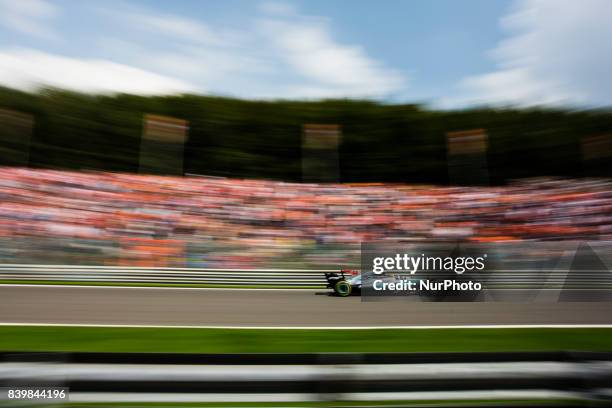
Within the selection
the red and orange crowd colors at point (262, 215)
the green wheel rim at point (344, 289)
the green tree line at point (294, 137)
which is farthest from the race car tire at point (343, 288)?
the green tree line at point (294, 137)

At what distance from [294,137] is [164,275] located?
1729 centimetres

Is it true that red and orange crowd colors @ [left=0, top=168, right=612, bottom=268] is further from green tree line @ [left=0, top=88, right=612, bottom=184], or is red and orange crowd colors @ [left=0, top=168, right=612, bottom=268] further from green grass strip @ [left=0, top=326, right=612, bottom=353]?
green grass strip @ [left=0, top=326, right=612, bottom=353]

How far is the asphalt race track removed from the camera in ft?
25.1

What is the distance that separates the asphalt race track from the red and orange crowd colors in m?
4.55

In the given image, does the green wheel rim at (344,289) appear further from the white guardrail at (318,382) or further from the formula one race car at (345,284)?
the white guardrail at (318,382)

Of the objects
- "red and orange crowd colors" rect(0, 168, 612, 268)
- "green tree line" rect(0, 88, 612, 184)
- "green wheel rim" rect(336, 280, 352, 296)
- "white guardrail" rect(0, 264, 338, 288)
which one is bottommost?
"green wheel rim" rect(336, 280, 352, 296)

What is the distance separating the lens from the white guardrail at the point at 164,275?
1355cm

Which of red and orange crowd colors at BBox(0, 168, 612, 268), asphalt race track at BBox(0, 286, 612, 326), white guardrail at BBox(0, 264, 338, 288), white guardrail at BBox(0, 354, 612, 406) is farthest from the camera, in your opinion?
red and orange crowd colors at BBox(0, 168, 612, 268)

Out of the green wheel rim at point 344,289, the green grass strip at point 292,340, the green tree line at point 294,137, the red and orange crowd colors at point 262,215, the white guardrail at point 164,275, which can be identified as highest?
the green tree line at point 294,137

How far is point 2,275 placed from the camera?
43.7 ft

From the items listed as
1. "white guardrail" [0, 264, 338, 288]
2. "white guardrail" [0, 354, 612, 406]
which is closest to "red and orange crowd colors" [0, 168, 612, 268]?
"white guardrail" [0, 264, 338, 288]

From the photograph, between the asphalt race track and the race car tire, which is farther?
the race car tire

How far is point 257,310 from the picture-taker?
8.84m

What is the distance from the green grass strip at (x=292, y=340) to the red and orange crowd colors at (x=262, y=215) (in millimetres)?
8480
